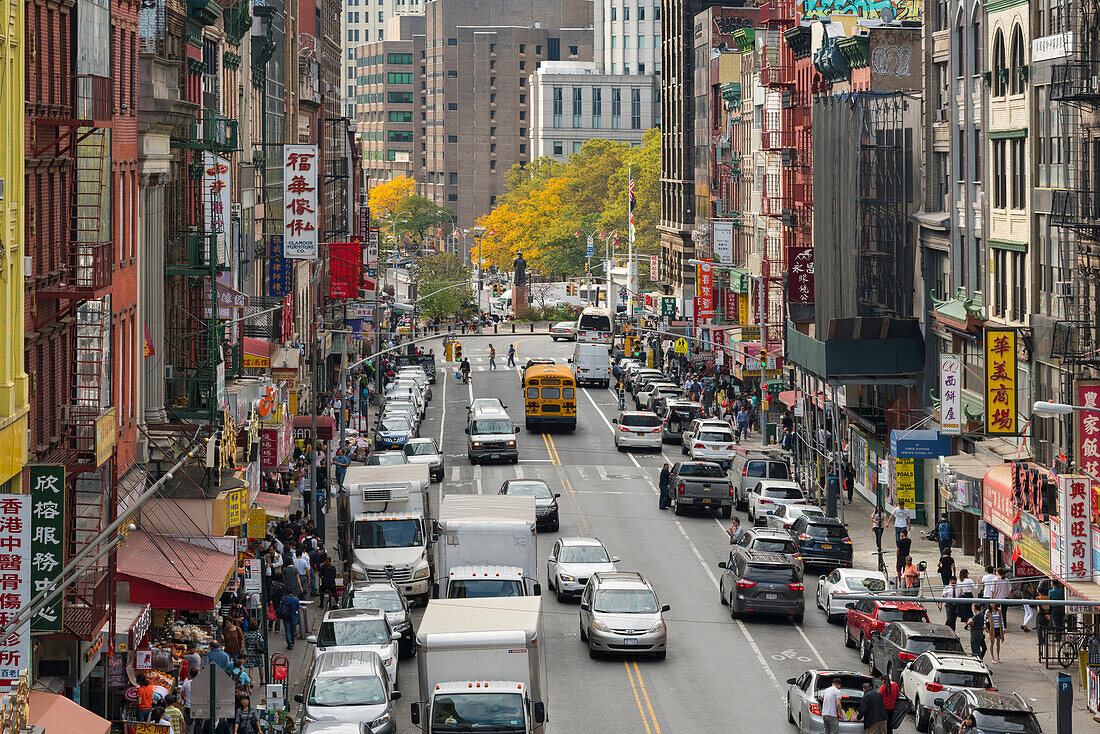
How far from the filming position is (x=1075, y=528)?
3553cm

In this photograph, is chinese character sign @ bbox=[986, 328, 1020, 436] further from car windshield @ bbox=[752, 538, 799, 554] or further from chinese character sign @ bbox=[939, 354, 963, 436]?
chinese character sign @ bbox=[939, 354, 963, 436]

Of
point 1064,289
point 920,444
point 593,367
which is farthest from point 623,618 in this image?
point 593,367

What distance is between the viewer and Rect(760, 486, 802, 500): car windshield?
55.3 m

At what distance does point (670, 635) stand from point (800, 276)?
106 ft

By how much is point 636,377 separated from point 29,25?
7208 cm

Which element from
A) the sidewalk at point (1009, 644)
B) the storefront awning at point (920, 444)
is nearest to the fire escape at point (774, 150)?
the sidewalk at point (1009, 644)

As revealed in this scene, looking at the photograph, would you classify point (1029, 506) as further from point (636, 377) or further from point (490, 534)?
point (636, 377)

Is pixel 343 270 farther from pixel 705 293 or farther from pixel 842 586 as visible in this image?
pixel 842 586

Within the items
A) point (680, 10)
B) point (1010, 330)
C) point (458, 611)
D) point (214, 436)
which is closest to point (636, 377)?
point (680, 10)

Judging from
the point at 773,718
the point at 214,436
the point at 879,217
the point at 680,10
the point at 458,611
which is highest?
the point at 680,10

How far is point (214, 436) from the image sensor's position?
3753 cm

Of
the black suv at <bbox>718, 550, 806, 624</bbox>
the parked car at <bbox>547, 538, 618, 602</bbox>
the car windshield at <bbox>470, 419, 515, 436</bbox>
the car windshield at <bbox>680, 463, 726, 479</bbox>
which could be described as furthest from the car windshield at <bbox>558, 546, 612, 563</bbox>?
the car windshield at <bbox>470, 419, 515, 436</bbox>

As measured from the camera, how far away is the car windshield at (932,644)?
34719mm

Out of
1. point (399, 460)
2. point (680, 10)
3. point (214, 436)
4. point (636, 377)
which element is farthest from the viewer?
point (680, 10)
